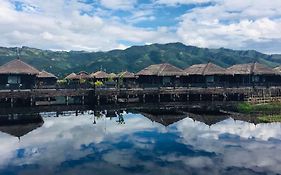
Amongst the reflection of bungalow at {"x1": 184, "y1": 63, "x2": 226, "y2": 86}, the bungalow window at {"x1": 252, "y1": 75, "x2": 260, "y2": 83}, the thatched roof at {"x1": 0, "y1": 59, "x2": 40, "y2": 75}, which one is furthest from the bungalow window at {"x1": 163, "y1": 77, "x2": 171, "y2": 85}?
the thatched roof at {"x1": 0, "y1": 59, "x2": 40, "y2": 75}

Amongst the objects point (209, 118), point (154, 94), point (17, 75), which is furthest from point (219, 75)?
point (17, 75)

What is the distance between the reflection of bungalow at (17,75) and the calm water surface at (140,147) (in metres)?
13.8

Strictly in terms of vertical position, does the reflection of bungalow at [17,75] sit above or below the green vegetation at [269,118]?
above

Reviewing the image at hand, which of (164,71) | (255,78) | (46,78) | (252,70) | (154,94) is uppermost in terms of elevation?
(252,70)

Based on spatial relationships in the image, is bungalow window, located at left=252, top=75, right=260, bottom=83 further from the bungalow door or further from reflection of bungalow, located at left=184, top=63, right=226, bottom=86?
the bungalow door

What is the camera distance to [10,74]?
52.3 metres

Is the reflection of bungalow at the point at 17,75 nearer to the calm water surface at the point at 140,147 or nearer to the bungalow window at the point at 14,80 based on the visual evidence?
the bungalow window at the point at 14,80

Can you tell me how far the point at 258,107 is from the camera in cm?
4838

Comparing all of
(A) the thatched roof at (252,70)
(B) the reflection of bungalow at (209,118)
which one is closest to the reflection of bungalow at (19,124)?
(B) the reflection of bungalow at (209,118)

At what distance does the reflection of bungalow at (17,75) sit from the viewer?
5150cm

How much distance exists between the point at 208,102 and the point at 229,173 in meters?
35.8

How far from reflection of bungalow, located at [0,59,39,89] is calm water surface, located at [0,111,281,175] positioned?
1384cm

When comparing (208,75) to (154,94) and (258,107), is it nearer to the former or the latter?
(154,94)

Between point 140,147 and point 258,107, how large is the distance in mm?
26629
